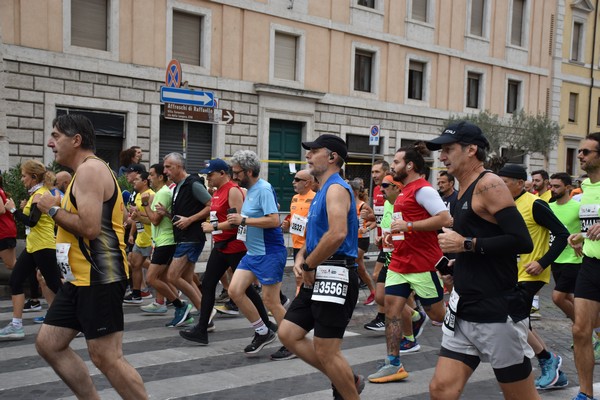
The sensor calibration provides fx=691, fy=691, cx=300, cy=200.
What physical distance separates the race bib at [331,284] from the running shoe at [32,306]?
5734 mm

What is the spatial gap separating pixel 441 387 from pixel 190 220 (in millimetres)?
4727

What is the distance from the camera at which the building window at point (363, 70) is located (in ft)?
84.9

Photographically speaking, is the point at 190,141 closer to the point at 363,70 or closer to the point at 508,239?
the point at 363,70

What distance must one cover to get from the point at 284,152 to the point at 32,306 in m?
15.5

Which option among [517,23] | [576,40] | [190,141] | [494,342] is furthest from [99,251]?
[576,40]

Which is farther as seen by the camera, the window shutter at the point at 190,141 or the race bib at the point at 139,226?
the window shutter at the point at 190,141

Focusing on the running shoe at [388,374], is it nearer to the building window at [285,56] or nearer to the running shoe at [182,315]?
the running shoe at [182,315]

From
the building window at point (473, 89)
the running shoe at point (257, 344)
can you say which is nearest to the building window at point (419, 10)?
the building window at point (473, 89)

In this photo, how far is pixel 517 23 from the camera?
31.9 m

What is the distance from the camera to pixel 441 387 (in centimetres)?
365

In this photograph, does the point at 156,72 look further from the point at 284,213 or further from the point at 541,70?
the point at 541,70

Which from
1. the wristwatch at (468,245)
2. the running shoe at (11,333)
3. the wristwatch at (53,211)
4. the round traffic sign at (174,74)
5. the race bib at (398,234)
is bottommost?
the running shoe at (11,333)

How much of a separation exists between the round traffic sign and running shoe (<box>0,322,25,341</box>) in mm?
6718

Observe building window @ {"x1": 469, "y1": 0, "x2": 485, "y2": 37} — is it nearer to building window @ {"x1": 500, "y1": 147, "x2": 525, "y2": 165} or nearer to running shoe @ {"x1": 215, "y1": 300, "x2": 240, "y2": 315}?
building window @ {"x1": 500, "y1": 147, "x2": 525, "y2": 165}
